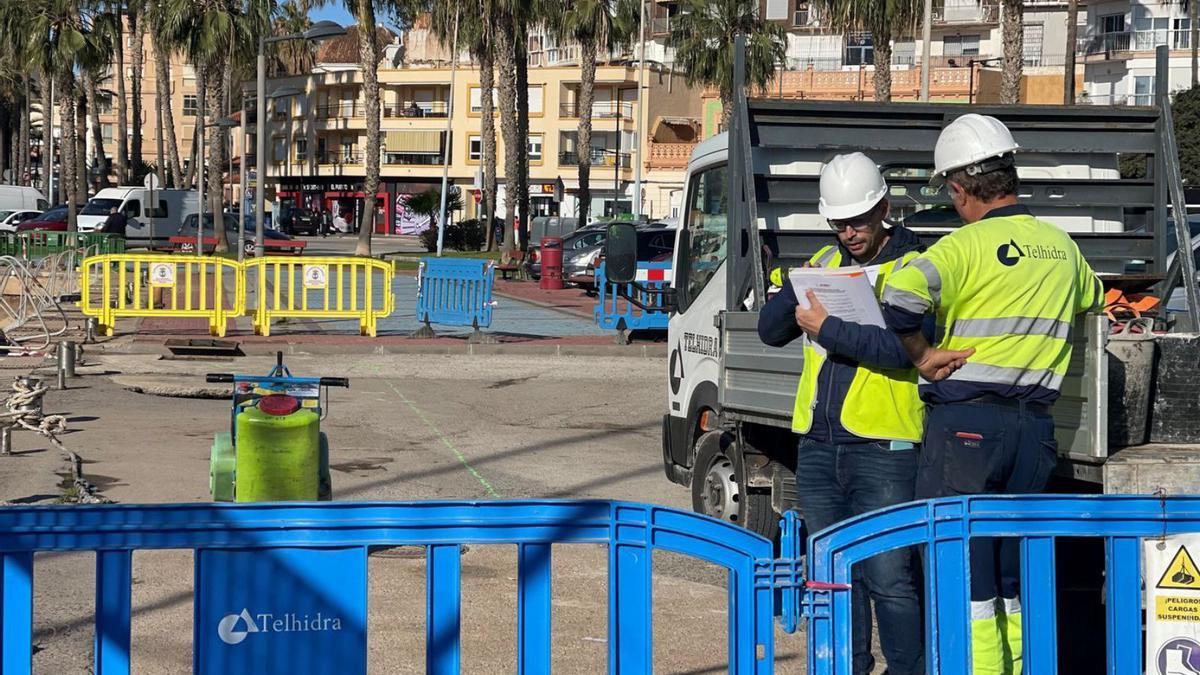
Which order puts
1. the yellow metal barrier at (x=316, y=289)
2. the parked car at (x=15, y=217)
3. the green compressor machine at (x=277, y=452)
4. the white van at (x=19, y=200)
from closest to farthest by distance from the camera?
the green compressor machine at (x=277, y=452), the yellow metal barrier at (x=316, y=289), the parked car at (x=15, y=217), the white van at (x=19, y=200)

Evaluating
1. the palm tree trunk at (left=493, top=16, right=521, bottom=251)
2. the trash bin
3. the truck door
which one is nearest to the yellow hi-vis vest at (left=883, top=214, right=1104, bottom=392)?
the truck door

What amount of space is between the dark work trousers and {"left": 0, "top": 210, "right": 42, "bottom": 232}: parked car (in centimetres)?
5616

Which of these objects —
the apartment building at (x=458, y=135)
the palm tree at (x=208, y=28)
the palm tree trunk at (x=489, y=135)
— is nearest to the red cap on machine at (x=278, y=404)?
the palm tree at (x=208, y=28)

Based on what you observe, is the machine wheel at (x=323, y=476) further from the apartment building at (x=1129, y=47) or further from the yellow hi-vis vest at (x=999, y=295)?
the apartment building at (x=1129, y=47)

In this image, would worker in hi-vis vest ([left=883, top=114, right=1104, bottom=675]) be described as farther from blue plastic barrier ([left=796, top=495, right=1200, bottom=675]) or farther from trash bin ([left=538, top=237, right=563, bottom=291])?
trash bin ([left=538, top=237, right=563, bottom=291])

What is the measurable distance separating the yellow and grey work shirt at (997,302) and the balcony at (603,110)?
7787cm

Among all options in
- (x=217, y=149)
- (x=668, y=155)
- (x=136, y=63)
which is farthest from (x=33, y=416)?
(x=668, y=155)

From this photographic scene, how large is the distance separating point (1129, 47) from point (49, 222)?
5102 cm

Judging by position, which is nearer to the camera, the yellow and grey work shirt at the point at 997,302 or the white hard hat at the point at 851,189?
the yellow and grey work shirt at the point at 997,302

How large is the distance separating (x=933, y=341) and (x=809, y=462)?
62 cm

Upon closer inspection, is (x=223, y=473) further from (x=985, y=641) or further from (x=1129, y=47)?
(x=1129, y=47)

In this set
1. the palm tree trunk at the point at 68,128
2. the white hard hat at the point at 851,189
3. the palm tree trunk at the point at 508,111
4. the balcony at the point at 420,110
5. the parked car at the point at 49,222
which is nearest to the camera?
the white hard hat at the point at 851,189

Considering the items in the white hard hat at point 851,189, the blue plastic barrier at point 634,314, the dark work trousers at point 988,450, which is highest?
the white hard hat at point 851,189

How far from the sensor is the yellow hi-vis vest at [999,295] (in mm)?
4617
